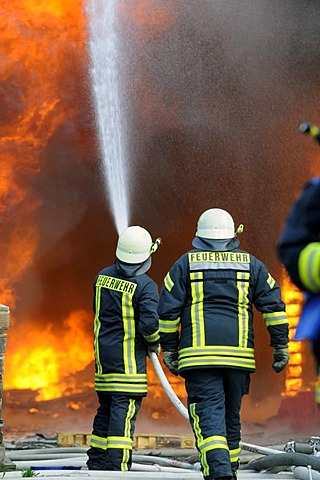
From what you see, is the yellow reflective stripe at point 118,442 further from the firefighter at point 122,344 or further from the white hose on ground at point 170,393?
the white hose on ground at point 170,393

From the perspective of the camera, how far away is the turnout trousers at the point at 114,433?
6.93m

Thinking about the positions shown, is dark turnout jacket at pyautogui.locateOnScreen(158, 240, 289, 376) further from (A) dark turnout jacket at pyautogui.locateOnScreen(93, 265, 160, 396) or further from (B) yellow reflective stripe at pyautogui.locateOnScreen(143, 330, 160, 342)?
(A) dark turnout jacket at pyautogui.locateOnScreen(93, 265, 160, 396)

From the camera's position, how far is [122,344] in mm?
7141

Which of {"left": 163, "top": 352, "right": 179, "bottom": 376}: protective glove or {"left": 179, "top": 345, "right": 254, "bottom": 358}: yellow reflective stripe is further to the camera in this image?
{"left": 163, "top": 352, "right": 179, "bottom": 376}: protective glove

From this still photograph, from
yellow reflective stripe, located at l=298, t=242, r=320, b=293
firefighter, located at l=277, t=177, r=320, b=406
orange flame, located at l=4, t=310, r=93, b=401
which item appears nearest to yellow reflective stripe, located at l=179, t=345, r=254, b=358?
firefighter, located at l=277, t=177, r=320, b=406

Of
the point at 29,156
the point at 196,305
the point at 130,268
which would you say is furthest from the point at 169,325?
the point at 29,156

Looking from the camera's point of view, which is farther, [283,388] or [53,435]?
[283,388]

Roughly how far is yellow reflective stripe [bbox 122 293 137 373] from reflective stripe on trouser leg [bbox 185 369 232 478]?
1.09 metres

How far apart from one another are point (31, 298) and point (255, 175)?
315 centimetres

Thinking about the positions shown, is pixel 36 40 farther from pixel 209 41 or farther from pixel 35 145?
pixel 209 41

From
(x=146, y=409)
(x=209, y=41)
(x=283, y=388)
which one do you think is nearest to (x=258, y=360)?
(x=283, y=388)

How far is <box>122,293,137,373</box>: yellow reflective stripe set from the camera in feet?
23.3

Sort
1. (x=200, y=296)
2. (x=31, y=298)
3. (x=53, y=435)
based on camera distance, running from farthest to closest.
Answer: (x=31, y=298), (x=53, y=435), (x=200, y=296)

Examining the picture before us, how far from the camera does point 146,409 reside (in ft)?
37.9
